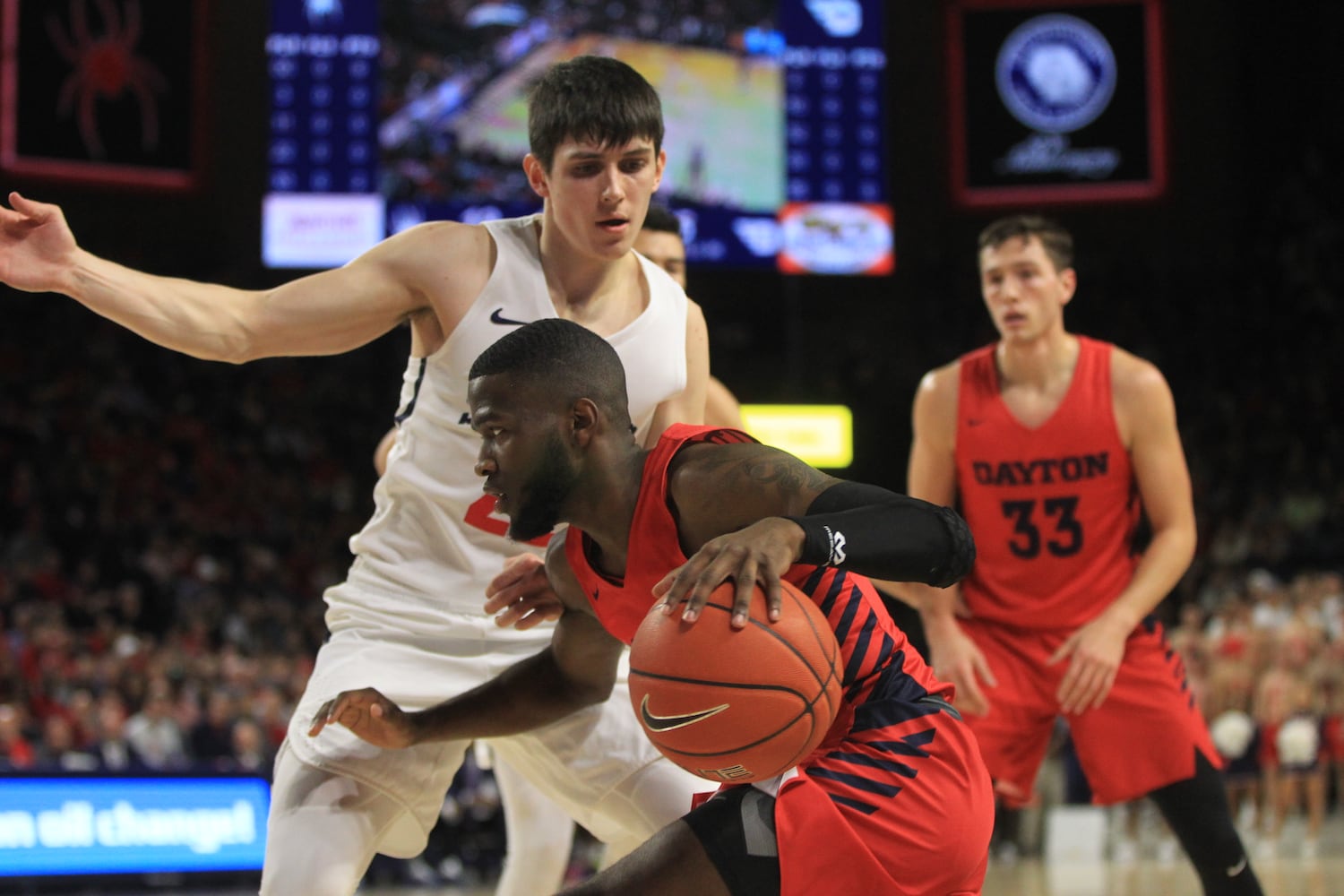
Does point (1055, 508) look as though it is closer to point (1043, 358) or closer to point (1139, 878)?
point (1043, 358)

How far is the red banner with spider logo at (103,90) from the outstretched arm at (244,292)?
12.5 metres

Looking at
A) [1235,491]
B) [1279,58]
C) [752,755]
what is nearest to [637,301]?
[752,755]

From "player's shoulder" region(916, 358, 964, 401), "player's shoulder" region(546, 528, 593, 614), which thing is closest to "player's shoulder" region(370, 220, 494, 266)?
"player's shoulder" region(546, 528, 593, 614)

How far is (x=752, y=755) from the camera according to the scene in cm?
241

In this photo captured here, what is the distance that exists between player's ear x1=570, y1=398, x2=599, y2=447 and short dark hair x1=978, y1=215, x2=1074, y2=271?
93.0 inches

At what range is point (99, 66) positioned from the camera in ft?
47.5

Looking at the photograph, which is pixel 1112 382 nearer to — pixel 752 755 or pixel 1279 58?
pixel 752 755

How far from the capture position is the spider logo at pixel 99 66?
14367 mm

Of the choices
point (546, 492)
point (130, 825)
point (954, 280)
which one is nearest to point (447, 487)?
point (546, 492)

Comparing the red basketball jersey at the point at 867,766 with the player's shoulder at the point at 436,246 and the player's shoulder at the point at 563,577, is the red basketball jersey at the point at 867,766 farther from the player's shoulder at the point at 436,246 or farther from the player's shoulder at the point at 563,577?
the player's shoulder at the point at 436,246

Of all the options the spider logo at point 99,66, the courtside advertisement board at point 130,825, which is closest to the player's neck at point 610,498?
the courtside advertisement board at point 130,825

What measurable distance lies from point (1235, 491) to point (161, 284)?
49.2 ft

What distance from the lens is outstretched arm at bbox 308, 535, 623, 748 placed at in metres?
2.98

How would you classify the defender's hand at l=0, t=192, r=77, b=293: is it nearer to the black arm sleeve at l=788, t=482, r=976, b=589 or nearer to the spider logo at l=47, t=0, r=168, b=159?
the black arm sleeve at l=788, t=482, r=976, b=589
